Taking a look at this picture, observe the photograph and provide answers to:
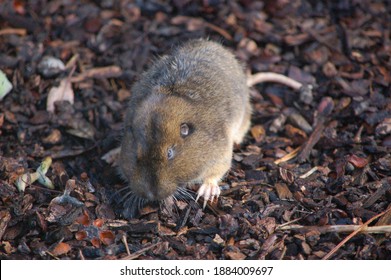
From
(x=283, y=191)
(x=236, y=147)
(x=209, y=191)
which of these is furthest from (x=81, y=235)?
(x=236, y=147)

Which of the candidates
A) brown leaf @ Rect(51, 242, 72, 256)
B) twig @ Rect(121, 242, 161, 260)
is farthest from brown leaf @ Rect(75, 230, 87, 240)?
twig @ Rect(121, 242, 161, 260)

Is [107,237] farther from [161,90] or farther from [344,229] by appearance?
[344,229]

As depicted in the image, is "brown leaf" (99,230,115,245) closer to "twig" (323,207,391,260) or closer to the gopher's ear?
the gopher's ear

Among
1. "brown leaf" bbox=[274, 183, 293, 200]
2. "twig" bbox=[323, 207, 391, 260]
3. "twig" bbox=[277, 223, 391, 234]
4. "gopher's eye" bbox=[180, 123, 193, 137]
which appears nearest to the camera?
"twig" bbox=[323, 207, 391, 260]

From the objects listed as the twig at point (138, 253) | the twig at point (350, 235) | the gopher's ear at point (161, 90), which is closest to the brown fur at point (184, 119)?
the gopher's ear at point (161, 90)

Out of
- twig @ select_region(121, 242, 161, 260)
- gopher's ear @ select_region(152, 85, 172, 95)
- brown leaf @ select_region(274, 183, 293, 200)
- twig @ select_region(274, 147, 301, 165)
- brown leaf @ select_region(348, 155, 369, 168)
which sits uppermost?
gopher's ear @ select_region(152, 85, 172, 95)

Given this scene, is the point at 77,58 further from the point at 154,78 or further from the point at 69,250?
the point at 69,250

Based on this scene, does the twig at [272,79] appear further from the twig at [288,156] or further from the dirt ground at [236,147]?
the twig at [288,156]
